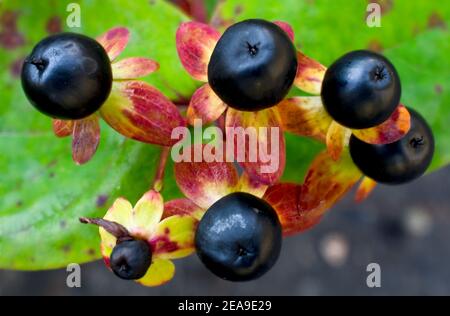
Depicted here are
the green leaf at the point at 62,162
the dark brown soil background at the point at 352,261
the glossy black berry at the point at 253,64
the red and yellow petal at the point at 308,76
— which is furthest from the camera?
the dark brown soil background at the point at 352,261

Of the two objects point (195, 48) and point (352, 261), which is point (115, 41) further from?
point (352, 261)

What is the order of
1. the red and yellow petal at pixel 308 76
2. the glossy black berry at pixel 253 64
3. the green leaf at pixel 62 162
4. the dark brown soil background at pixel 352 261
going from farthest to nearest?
the dark brown soil background at pixel 352 261, the green leaf at pixel 62 162, the red and yellow petal at pixel 308 76, the glossy black berry at pixel 253 64

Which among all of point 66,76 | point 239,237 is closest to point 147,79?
point 66,76

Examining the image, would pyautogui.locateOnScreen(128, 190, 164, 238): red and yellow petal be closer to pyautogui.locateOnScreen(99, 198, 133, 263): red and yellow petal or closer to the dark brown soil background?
pyautogui.locateOnScreen(99, 198, 133, 263): red and yellow petal

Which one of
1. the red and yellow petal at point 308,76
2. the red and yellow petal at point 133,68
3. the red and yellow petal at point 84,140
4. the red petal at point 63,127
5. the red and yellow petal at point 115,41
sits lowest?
the red and yellow petal at point 84,140

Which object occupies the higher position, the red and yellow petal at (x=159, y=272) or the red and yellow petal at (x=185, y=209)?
the red and yellow petal at (x=185, y=209)

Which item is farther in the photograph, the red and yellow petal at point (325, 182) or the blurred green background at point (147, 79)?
the blurred green background at point (147, 79)

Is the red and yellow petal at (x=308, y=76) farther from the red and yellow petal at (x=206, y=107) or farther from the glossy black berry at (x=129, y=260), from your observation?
the glossy black berry at (x=129, y=260)

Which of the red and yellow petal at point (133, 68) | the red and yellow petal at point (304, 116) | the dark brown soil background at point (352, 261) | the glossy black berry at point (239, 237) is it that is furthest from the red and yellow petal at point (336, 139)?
the dark brown soil background at point (352, 261)
